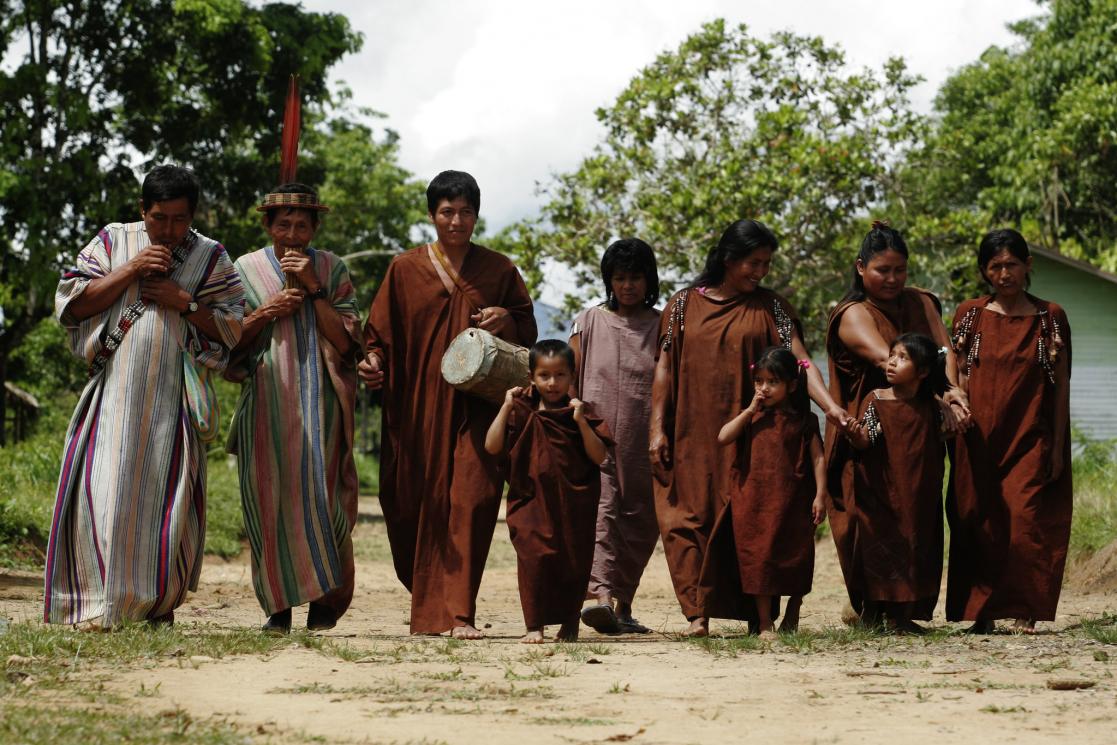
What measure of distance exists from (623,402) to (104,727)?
14.1 feet

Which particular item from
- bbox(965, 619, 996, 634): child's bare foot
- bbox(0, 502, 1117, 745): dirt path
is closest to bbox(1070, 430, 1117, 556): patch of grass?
bbox(965, 619, 996, 634): child's bare foot

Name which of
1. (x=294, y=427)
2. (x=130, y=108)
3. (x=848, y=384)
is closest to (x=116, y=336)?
(x=294, y=427)

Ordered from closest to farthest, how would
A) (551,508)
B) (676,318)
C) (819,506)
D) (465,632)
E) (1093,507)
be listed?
(819,506) < (551,508) < (465,632) < (676,318) < (1093,507)

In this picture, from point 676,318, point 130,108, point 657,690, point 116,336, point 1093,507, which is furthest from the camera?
point 130,108

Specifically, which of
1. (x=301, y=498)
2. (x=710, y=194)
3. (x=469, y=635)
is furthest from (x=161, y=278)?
(x=710, y=194)

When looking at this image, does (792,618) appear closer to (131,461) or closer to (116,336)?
(131,461)

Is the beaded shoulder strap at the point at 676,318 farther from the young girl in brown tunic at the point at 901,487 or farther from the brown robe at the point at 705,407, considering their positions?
the young girl in brown tunic at the point at 901,487

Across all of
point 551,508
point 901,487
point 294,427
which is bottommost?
point 551,508

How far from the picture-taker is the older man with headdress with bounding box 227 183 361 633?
711 centimetres

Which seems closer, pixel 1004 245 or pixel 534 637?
pixel 534 637

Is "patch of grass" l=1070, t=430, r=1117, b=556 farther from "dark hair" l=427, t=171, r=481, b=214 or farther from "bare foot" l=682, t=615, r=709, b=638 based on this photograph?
"dark hair" l=427, t=171, r=481, b=214

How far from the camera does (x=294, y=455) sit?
23.4 feet

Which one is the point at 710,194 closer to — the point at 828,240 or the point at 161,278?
the point at 828,240

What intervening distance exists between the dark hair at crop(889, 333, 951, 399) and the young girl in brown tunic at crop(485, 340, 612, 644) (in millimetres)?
1426
